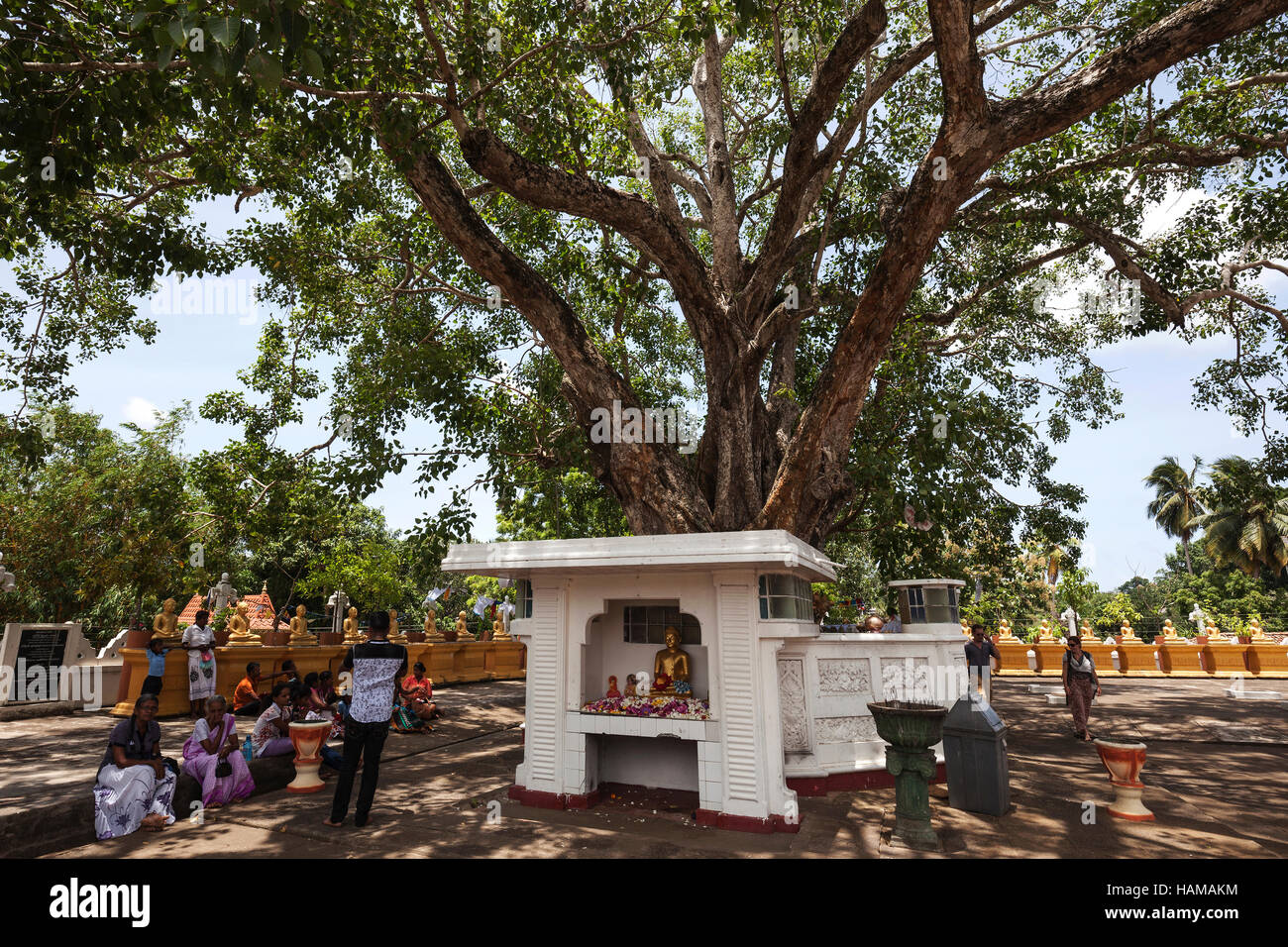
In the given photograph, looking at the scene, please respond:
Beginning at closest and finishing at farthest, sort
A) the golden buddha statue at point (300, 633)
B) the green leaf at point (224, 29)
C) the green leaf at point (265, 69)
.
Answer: the green leaf at point (224, 29) → the green leaf at point (265, 69) → the golden buddha statue at point (300, 633)

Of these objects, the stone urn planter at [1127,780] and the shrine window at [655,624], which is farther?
the shrine window at [655,624]

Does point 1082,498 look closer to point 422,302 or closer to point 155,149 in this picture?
point 422,302

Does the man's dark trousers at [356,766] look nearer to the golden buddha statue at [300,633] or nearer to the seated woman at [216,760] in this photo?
the seated woman at [216,760]

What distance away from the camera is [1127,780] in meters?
6.12

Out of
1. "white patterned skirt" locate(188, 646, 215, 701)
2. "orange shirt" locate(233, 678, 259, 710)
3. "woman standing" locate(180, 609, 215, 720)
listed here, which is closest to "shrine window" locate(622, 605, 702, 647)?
"orange shirt" locate(233, 678, 259, 710)

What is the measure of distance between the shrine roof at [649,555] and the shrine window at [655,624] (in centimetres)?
118

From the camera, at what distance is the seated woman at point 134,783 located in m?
5.40

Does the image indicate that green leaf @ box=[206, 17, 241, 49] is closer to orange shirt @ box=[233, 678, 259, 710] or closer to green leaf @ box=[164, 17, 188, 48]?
green leaf @ box=[164, 17, 188, 48]

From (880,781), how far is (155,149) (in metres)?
12.7

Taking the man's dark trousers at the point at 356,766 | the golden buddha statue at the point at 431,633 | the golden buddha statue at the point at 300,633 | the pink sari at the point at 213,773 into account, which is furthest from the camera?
the golden buddha statue at the point at 431,633

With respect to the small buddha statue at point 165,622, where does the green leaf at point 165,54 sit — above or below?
above

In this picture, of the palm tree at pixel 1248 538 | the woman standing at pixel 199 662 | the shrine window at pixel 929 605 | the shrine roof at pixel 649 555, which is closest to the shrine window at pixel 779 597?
the shrine roof at pixel 649 555

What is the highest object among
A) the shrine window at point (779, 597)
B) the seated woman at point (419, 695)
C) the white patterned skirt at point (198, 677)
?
the shrine window at point (779, 597)
